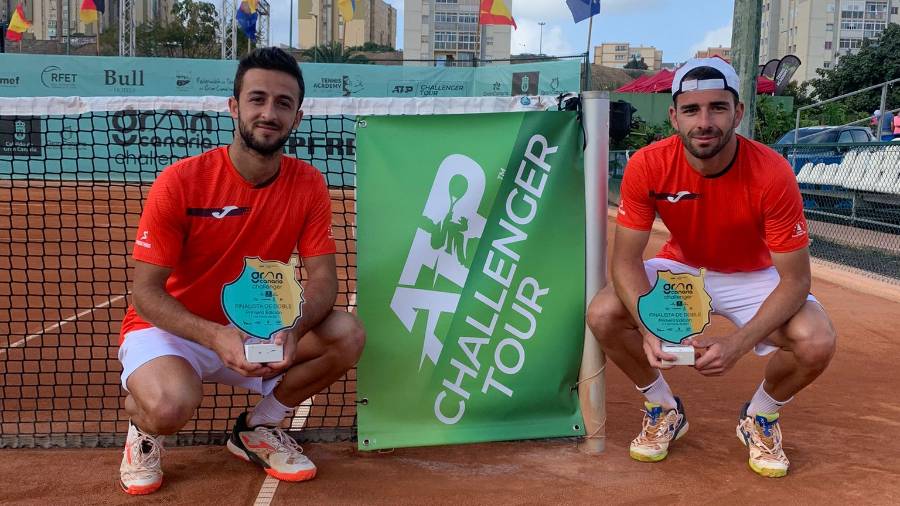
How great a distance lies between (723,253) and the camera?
3.71m

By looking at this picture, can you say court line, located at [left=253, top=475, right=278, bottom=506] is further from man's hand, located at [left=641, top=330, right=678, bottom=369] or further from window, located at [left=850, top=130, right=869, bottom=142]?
window, located at [left=850, top=130, right=869, bottom=142]

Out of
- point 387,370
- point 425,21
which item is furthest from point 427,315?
point 425,21

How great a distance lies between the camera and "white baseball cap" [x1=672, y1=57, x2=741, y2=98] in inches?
131

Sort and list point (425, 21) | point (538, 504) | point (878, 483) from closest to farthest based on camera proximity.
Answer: point (538, 504)
point (878, 483)
point (425, 21)

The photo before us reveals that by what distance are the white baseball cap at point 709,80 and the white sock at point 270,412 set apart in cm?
202

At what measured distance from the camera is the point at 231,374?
3.45 metres

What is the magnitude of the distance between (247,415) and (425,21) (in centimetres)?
6811

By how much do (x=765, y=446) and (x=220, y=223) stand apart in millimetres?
2338

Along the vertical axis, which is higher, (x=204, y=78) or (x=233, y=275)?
(x=204, y=78)

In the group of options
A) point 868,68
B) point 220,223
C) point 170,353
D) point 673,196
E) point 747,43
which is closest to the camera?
point 170,353

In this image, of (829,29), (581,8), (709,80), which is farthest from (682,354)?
(829,29)

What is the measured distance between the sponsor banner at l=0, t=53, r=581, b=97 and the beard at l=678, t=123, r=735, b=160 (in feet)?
47.8

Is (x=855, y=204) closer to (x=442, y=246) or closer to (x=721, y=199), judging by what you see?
(x=721, y=199)

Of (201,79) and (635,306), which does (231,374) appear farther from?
(201,79)
